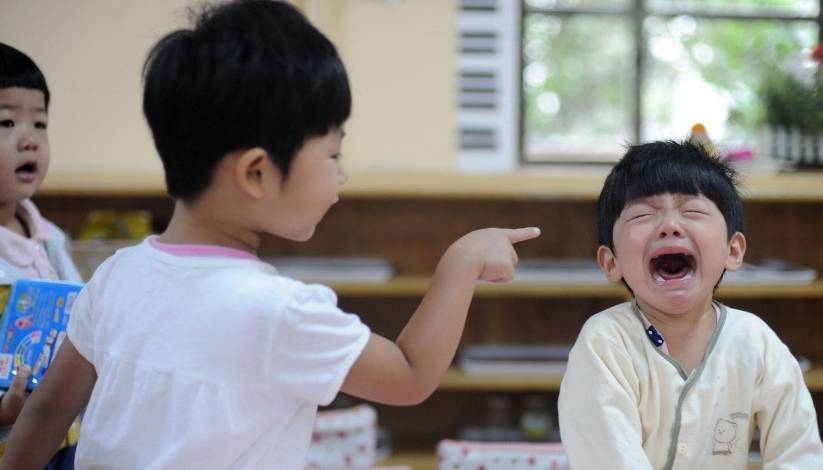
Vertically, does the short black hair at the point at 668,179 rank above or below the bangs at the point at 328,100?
below

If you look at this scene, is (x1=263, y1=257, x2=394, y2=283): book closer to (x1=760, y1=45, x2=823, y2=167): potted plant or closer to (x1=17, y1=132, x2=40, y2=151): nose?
(x1=760, y1=45, x2=823, y2=167): potted plant

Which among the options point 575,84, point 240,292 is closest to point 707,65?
point 575,84

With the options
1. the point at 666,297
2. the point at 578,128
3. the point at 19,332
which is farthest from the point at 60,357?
the point at 578,128

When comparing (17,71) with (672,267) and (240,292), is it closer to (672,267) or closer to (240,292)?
(240,292)

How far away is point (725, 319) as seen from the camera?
4.41 feet

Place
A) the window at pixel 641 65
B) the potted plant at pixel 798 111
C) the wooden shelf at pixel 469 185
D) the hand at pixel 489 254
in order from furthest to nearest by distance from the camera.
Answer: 1. the window at pixel 641 65
2. the potted plant at pixel 798 111
3. the wooden shelf at pixel 469 185
4. the hand at pixel 489 254

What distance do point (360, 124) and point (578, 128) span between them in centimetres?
104

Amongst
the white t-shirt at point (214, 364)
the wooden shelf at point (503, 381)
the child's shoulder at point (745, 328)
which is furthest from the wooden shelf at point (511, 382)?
the white t-shirt at point (214, 364)

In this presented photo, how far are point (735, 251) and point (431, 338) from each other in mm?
559

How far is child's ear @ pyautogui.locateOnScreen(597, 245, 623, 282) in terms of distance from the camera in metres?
1.33

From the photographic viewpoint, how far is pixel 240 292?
37.5 inches

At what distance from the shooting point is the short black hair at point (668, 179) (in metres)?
1.30

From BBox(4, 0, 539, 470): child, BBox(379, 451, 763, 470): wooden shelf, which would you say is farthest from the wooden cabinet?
BBox(4, 0, 539, 470): child

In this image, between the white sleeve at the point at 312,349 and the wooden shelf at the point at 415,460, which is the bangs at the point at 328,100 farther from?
the wooden shelf at the point at 415,460
